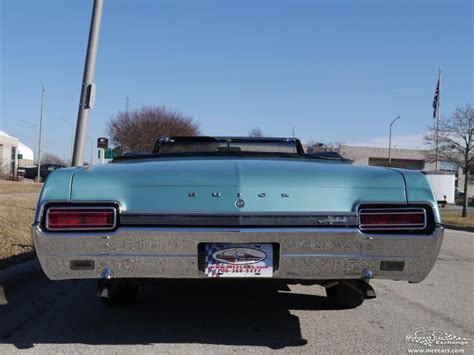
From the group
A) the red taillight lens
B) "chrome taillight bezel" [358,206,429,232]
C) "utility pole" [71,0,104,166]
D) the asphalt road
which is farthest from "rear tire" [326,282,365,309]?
"utility pole" [71,0,104,166]

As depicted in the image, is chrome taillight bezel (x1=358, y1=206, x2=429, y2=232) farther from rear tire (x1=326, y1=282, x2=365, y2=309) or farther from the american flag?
the american flag

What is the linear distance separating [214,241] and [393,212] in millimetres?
1157

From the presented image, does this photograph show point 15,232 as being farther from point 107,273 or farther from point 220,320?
point 107,273

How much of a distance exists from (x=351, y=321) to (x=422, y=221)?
5.30 feet

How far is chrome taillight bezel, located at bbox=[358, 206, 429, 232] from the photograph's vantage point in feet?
11.2

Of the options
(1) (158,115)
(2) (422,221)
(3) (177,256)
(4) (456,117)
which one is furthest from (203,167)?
(1) (158,115)

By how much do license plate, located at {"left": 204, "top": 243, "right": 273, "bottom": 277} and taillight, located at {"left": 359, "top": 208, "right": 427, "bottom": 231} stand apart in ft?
2.08

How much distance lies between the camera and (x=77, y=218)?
342 centimetres

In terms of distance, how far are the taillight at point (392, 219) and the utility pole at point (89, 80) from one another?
299 inches

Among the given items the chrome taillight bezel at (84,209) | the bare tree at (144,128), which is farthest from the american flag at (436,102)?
the chrome taillight bezel at (84,209)

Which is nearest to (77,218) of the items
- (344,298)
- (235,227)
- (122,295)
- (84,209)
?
(84,209)

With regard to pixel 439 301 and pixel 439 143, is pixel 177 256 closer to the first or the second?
pixel 439 301

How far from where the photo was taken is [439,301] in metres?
5.77

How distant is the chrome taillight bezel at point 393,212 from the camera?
135 inches
